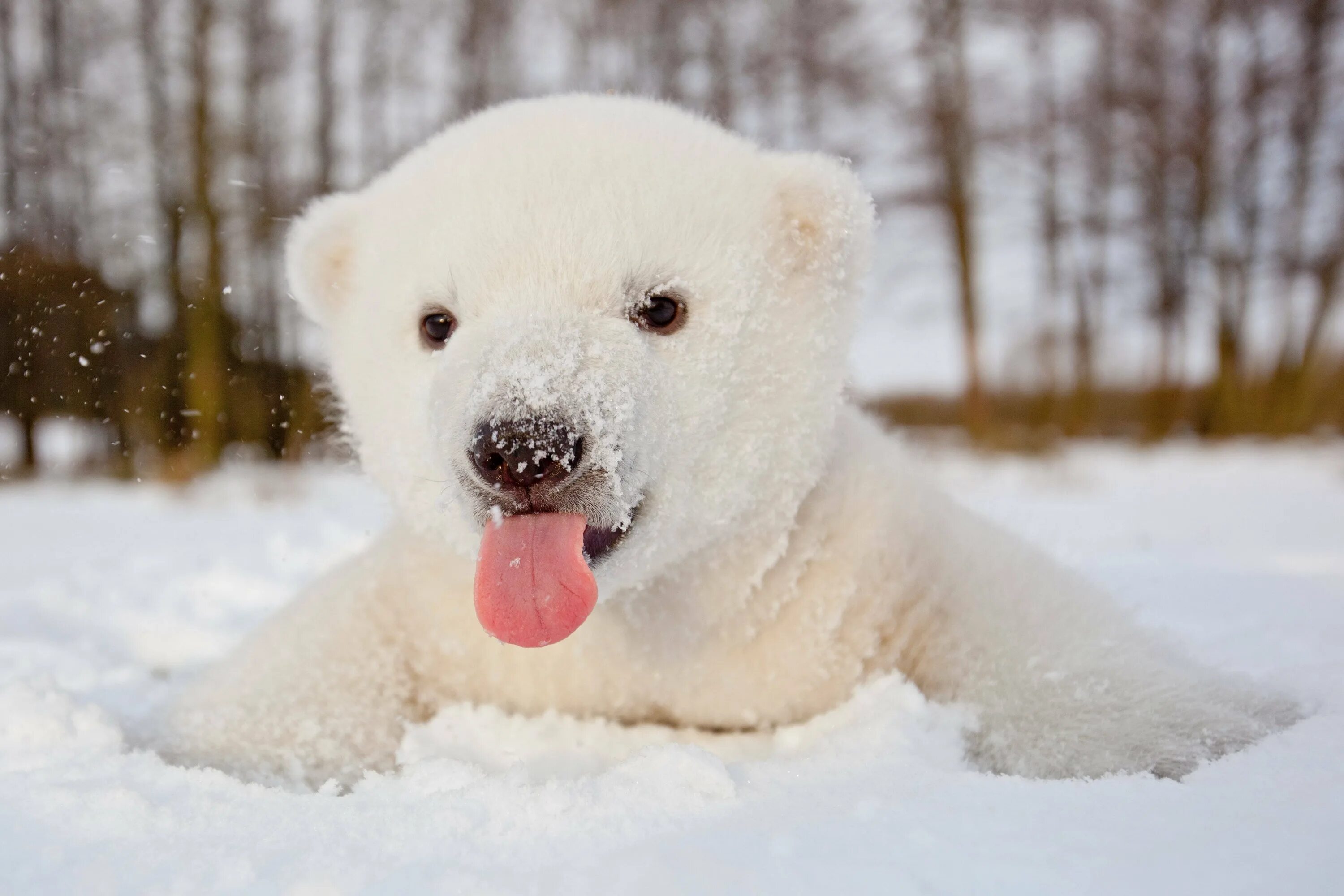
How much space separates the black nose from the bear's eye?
39cm

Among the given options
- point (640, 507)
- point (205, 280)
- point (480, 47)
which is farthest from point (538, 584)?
point (480, 47)

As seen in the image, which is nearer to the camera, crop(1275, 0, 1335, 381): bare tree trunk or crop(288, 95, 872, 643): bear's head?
crop(288, 95, 872, 643): bear's head

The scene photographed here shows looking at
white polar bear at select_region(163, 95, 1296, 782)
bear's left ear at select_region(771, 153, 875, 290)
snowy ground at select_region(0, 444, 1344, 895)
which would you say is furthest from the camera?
bear's left ear at select_region(771, 153, 875, 290)

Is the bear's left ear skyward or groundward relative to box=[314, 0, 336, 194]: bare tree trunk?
groundward

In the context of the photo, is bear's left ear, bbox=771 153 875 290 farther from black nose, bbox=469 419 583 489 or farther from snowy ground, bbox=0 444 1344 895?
snowy ground, bbox=0 444 1344 895

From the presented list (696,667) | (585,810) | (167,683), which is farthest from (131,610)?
(585,810)

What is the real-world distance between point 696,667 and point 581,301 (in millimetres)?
833

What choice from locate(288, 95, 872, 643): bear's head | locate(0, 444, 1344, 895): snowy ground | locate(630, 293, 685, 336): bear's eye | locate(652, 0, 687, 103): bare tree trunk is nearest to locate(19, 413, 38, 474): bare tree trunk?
locate(652, 0, 687, 103): bare tree trunk

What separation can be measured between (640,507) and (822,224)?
31.3 inches

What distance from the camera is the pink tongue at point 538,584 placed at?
1666 millimetres

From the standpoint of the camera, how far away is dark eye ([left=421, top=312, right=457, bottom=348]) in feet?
6.49

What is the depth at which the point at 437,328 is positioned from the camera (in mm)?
1989

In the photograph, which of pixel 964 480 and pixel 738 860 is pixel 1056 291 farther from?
pixel 738 860

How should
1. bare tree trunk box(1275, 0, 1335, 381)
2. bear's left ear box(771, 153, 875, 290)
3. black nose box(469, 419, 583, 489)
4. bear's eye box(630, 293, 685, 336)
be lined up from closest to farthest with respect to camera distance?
black nose box(469, 419, 583, 489) → bear's eye box(630, 293, 685, 336) → bear's left ear box(771, 153, 875, 290) → bare tree trunk box(1275, 0, 1335, 381)
